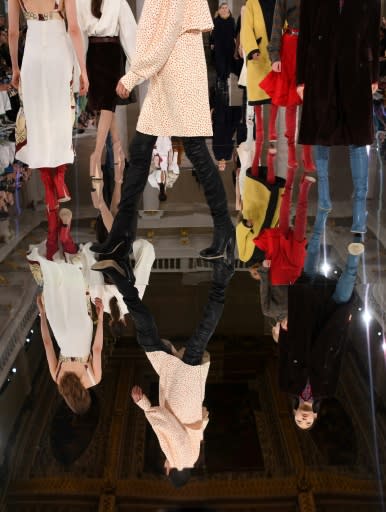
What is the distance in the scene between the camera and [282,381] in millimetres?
2455

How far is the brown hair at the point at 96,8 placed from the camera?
14.6 ft

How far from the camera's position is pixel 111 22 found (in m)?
4.59

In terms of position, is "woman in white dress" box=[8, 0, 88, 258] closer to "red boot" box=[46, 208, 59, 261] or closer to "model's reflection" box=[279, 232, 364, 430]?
"red boot" box=[46, 208, 59, 261]

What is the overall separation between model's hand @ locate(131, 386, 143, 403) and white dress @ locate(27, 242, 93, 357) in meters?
0.37

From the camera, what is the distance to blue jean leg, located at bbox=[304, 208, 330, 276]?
10.9ft

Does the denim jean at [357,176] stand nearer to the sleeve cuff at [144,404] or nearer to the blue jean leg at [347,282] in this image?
the blue jean leg at [347,282]

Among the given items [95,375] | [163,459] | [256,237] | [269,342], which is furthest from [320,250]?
[163,459]

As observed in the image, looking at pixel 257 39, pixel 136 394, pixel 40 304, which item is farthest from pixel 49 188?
pixel 136 394

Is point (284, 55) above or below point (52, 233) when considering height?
above

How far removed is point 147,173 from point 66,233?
821mm

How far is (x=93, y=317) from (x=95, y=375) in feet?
1.48

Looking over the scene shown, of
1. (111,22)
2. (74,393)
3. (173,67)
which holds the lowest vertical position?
(74,393)

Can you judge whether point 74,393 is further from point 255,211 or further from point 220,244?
point 255,211

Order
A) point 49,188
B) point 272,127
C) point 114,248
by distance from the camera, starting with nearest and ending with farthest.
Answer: point 114,248 < point 49,188 < point 272,127
